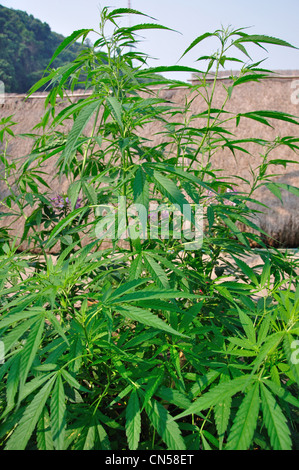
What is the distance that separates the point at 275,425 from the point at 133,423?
182 mm

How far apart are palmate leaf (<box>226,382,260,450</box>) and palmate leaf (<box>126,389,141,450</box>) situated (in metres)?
0.12

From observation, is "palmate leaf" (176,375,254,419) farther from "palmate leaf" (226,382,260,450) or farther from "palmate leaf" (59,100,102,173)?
"palmate leaf" (59,100,102,173)

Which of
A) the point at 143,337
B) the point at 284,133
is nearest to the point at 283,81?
the point at 284,133

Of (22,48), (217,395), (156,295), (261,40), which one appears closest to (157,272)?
(156,295)

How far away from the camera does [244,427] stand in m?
0.38

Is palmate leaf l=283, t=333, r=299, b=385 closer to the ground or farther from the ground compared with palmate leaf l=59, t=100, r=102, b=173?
closer to the ground

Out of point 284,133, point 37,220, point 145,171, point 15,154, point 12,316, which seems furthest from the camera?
point 15,154

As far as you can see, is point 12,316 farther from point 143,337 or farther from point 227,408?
point 227,408

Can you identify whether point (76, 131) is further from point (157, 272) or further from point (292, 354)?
point (292, 354)

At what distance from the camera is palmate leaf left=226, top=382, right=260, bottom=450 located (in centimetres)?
38

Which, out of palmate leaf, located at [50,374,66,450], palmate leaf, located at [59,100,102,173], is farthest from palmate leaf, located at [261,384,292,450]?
palmate leaf, located at [59,100,102,173]

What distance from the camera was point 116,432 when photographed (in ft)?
1.95

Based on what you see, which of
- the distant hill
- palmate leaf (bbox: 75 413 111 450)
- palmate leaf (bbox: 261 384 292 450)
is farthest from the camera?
the distant hill
